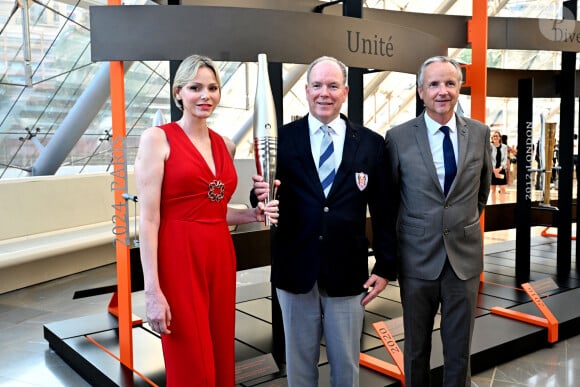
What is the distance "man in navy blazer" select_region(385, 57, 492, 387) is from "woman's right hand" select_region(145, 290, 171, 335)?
1.06 metres

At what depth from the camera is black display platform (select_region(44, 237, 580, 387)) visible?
11.6ft

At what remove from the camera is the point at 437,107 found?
2.45 meters

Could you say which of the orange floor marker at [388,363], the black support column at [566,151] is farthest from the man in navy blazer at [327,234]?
the black support column at [566,151]

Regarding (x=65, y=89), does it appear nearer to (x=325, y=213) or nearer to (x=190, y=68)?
(x=190, y=68)

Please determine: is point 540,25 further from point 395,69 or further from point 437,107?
point 437,107

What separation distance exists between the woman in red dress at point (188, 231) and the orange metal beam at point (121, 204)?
50.3 inches

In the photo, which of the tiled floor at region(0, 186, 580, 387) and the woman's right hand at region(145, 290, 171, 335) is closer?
the woman's right hand at region(145, 290, 171, 335)

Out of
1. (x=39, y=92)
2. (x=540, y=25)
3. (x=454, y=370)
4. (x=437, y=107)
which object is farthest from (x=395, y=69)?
(x=39, y=92)

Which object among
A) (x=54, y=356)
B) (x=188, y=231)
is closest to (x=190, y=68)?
(x=188, y=231)

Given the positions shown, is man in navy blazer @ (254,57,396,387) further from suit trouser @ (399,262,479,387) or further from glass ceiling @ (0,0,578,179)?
glass ceiling @ (0,0,578,179)

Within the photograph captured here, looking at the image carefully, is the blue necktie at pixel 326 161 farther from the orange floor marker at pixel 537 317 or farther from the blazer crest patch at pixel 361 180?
the orange floor marker at pixel 537 317

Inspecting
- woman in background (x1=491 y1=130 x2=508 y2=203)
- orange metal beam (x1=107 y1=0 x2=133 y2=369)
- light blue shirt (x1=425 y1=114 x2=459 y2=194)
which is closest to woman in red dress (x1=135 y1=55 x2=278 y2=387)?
light blue shirt (x1=425 y1=114 x2=459 y2=194)

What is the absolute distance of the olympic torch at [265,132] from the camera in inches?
84.7

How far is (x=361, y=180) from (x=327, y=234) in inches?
10.0
